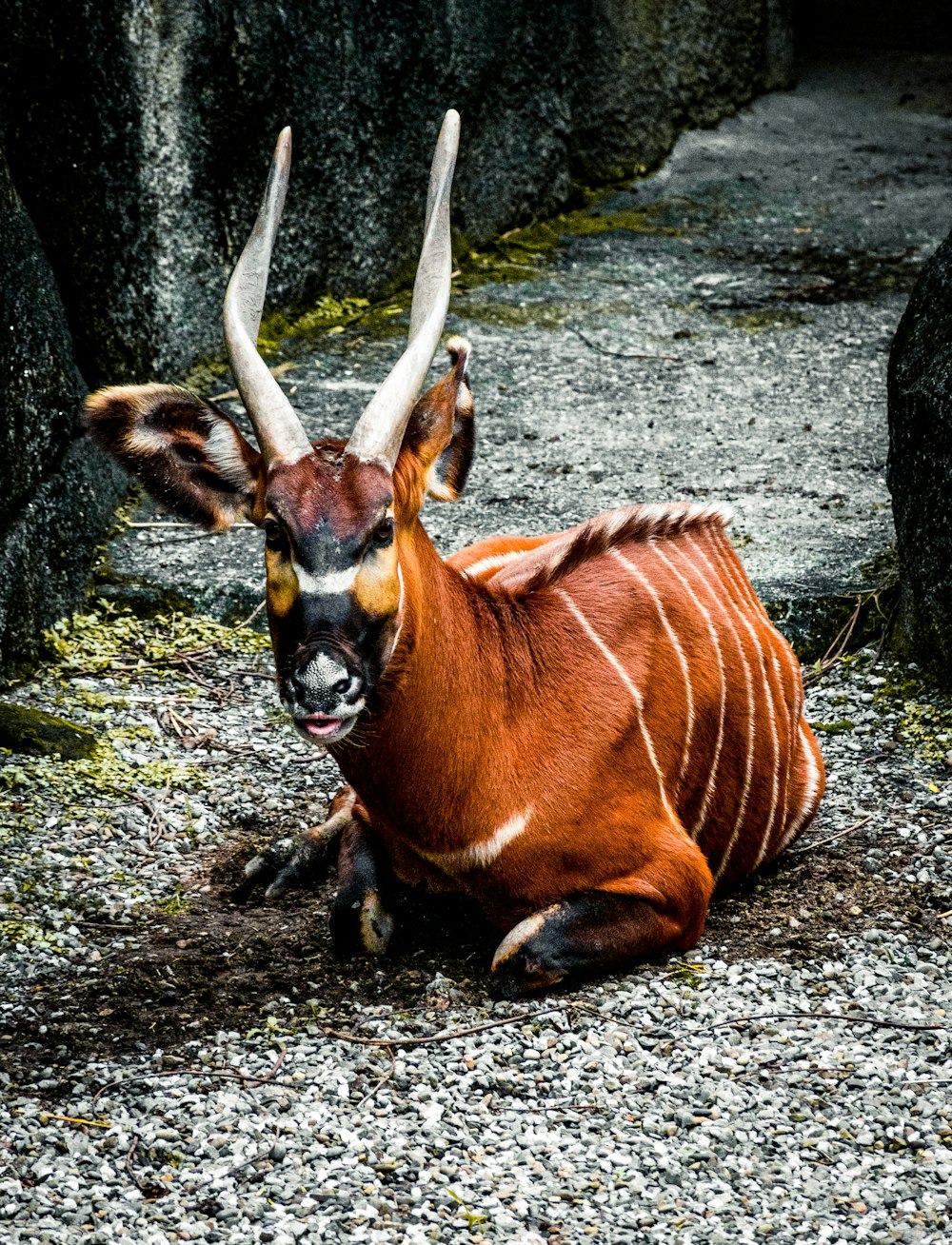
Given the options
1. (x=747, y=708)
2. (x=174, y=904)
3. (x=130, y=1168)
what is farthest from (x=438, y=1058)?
(x=747, y=708)

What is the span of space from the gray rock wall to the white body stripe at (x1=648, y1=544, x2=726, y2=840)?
6.86 feet

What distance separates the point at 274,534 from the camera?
313 centimetres

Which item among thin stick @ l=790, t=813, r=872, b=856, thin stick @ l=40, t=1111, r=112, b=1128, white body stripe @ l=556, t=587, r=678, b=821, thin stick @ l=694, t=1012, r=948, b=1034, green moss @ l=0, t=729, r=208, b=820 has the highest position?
white body stripe @ l=556, t=587, r=678, b=821

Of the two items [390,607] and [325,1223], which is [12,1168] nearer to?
[325,1223]

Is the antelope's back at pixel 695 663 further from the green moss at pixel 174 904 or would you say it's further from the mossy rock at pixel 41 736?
the mossy rock at pixel 41 736

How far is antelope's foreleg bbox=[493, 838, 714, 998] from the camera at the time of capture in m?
3.38

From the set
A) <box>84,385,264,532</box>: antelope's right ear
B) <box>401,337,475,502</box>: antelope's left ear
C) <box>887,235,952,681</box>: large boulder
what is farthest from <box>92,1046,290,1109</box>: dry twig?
<box>887,235,952,681</box>: large boulder

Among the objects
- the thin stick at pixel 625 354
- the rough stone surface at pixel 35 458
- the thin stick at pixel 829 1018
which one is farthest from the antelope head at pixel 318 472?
the thin stick at pixel 625 354

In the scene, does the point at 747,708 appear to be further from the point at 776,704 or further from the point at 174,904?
the point at 174,904

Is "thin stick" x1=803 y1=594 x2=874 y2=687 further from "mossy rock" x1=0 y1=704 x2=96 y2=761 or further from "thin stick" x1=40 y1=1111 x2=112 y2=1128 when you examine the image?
"thin stick" x1=40 y1=1111 x2=112 y2=1128

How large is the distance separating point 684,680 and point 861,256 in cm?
532

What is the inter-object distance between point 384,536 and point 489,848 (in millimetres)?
728

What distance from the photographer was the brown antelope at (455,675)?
10.3ft

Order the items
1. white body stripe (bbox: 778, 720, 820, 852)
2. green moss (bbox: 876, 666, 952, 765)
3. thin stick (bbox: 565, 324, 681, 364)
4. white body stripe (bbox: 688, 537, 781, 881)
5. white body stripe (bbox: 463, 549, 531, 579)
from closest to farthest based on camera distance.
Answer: white body stripe (bbox: 688, 537, 781, 881)
white body stripe (bbox: 778, 720, 820, 852)
white body stripe (bbox: 463, 549, 531, 579)
green moss (bbox: 876, 666, 952, 765)
thin stick (bbox: 565, 324, 681, 364)
